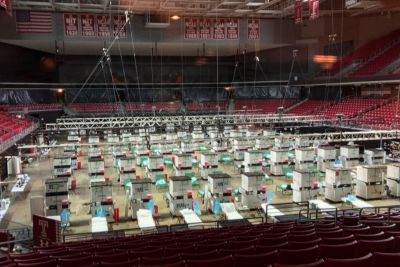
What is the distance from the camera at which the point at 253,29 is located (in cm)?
3688

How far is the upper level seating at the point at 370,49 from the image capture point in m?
34.7

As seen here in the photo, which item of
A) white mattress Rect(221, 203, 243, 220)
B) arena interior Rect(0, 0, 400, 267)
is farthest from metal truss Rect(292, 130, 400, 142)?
white mattress Rect(221, 203, 243, 220)

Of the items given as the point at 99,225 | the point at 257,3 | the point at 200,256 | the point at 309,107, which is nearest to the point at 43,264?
the point at 200,256

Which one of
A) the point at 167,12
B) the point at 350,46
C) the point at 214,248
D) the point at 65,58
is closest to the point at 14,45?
the point at 65,58

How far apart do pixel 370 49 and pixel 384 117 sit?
34.2 ft

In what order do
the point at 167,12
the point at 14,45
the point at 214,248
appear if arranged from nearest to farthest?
1. the point at 214,248
2. the point at 167,12
3. the point at 14,45

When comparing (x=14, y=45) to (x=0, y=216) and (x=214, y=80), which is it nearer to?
(x=214, y=80)

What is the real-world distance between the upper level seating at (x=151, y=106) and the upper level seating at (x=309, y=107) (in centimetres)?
1222

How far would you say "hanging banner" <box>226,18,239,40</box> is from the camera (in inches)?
1412

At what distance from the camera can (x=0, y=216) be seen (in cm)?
1467

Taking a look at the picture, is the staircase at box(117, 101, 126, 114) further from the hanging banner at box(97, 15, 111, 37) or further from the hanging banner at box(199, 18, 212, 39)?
the hanging banner at box(199, 18, 212, 39)

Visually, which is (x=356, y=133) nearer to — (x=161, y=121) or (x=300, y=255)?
(x=161, y=121)

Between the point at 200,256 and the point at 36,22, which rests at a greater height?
the point at 36,22

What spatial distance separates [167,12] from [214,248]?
97.8 ft
